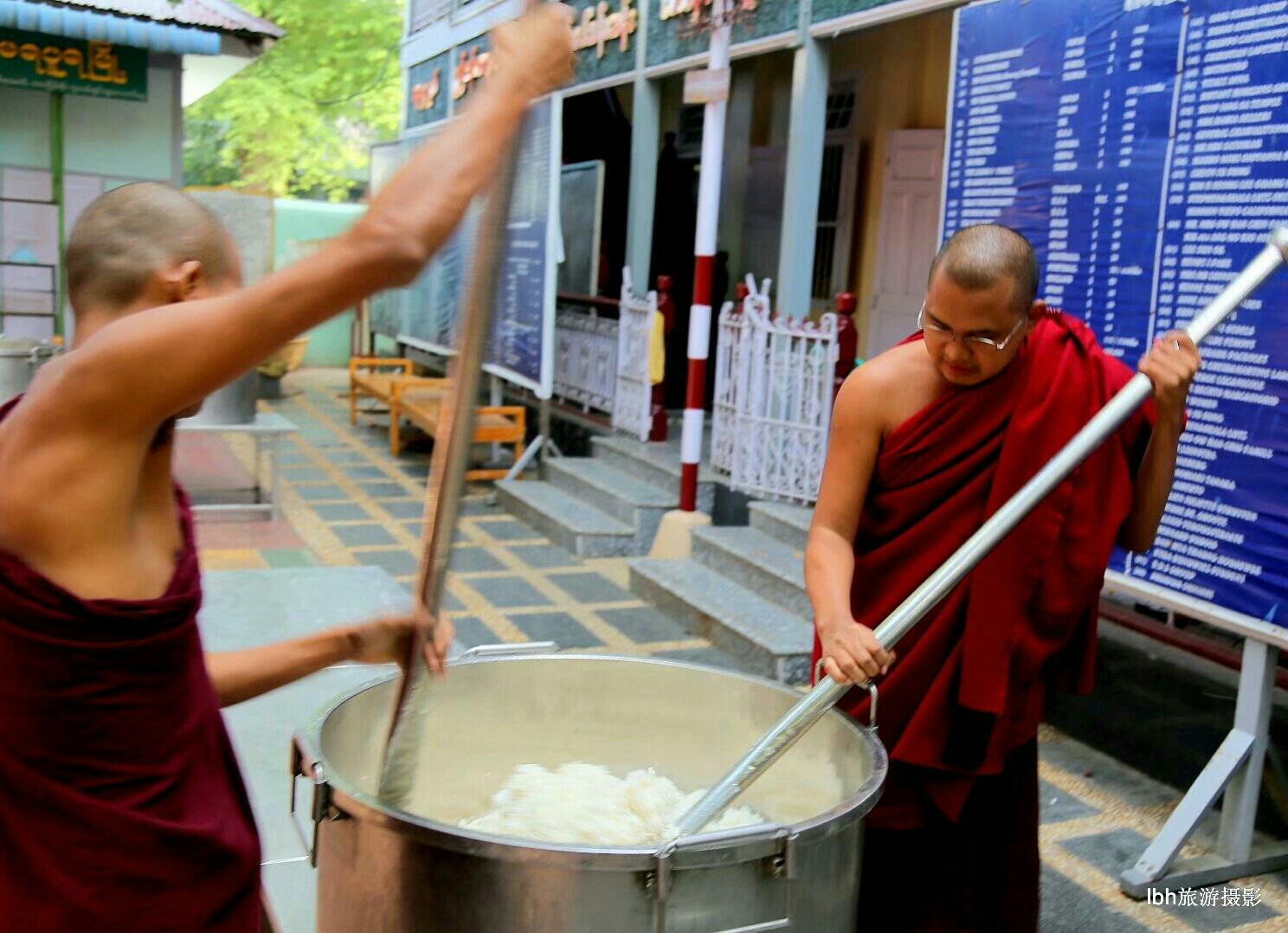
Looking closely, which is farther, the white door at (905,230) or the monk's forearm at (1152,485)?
the white door at (905,230)

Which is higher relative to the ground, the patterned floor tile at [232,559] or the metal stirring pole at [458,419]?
the metal stirring pole at [458,419]

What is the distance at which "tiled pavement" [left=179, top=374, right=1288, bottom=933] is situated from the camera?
→ 11.4 ft

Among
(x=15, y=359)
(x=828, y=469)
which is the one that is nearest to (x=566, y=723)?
(x=828, y=469)

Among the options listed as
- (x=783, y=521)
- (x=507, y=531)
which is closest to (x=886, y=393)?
(x=783, y=521)

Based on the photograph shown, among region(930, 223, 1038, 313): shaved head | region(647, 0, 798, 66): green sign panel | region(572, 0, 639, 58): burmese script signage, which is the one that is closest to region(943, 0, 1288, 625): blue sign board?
region(930, 223, 1038, 313): shaved head

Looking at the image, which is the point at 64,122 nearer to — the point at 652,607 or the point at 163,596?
the point at 652,607

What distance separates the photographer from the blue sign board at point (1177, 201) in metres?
3.41

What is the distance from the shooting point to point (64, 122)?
8461mm

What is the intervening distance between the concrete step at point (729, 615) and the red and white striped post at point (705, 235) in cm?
78

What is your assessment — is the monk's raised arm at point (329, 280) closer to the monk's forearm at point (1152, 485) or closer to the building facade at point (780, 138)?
the monk's forearm at point (1152, 485)

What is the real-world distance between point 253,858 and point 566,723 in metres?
0.82

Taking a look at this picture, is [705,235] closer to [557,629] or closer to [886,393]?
[557,629]

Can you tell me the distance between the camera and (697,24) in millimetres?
7996

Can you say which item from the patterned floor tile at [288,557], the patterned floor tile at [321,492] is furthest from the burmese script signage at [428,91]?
the patterned floor tile at [288,557]
